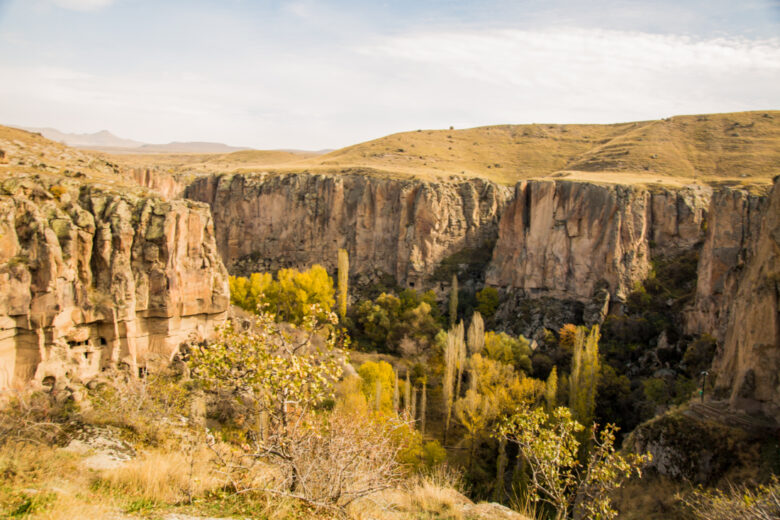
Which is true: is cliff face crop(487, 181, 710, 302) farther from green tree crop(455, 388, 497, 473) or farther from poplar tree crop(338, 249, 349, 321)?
green tree crop(455, 388, 497, 473)

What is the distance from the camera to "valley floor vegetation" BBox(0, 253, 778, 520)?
660 cm

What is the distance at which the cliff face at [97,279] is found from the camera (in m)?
13.4

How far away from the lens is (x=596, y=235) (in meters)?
37.3

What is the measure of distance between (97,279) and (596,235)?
3319cm

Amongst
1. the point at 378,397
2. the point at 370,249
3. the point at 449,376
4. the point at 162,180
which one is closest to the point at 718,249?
the point at 449,376

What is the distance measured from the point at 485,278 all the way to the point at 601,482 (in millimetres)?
35557

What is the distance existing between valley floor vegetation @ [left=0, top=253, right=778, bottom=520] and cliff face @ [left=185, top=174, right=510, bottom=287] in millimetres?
19225

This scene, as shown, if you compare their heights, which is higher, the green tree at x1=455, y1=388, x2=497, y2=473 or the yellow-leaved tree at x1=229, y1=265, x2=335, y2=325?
the yellow-leaved tree at x1=229, y1=265, x2=335, y2=325

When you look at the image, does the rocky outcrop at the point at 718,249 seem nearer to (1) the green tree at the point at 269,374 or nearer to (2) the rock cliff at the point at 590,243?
(2) the rock cliff at the point at 590,243

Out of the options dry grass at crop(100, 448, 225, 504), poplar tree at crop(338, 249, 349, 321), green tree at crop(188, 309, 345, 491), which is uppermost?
green tree at crop(188, 309, 345, 491)

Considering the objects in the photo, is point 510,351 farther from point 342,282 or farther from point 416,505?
point 416,505

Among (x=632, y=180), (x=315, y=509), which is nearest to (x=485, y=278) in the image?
(x=632, y=180)

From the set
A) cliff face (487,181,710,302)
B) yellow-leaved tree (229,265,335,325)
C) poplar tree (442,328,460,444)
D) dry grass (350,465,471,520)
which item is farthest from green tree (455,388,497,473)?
cliff face (487,181,710,302)

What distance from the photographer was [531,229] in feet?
134
